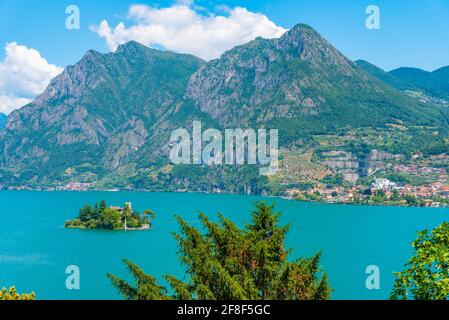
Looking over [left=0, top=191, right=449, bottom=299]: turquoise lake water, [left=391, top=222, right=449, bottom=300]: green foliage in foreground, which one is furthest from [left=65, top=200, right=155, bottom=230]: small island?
[left=391, top=222, right=449, bottom=300]: green foliage in foreground

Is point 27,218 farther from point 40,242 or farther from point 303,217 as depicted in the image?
point 303,217

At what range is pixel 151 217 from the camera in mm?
97250

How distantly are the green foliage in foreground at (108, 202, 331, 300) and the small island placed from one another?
251 feet

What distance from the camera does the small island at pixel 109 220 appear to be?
286 feet

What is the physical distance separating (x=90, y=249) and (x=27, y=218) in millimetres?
43266

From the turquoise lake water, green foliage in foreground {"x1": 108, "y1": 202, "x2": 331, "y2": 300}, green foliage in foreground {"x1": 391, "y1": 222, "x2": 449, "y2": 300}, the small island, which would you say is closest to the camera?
green foliage in foreground {"x1": 108, "y1": 202, "x2": 331, "y2": 300}

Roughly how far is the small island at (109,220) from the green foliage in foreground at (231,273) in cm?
7645

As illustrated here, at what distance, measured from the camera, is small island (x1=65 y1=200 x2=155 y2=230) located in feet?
286

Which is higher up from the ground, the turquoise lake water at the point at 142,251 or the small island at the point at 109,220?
the small island at the point at 109,220

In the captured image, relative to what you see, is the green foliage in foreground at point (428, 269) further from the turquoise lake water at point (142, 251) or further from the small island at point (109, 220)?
the small island at point (109, 220)

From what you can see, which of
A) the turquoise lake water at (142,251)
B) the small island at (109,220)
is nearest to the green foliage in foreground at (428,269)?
the turquoise lake water at (142,251)

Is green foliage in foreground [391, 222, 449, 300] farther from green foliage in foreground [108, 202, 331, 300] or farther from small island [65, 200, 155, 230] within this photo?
small island [65, 200, 155, 230]

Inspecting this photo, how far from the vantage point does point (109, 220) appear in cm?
8688
